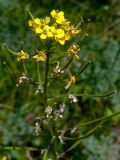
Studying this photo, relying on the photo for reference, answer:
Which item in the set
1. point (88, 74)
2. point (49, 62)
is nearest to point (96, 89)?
point (88, 74)

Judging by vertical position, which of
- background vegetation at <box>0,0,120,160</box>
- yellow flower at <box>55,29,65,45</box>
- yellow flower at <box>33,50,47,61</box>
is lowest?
yellow flower at <box>33,50,47,61</box>

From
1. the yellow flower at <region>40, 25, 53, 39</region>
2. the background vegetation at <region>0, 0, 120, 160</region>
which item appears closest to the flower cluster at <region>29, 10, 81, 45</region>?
the yellow flower at <region>40, 25, 53, 39</region>

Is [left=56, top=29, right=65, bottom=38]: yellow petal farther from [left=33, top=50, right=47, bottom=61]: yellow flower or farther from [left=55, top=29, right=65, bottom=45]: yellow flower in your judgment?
[left=33, top=50, right=47, bottom=61]: yellow flower

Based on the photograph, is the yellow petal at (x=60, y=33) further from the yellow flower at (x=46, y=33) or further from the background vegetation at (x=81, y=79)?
the background vegetation at (x=81, y=79)

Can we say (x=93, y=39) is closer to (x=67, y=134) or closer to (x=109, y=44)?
(x=109, y=44)

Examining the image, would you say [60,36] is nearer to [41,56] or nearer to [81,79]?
[41,56]

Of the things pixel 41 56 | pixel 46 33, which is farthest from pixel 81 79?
pixel 46 33

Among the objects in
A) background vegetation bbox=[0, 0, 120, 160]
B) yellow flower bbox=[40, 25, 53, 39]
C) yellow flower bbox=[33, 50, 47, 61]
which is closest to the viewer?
yellow flower bbox=[40, 25, 53, 39]

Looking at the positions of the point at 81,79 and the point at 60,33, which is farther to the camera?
the point at 81,79
